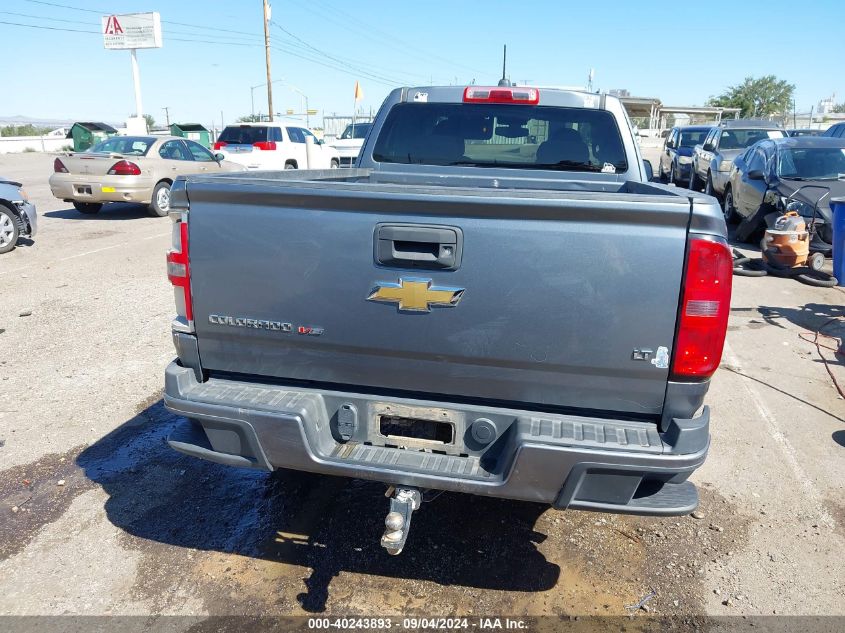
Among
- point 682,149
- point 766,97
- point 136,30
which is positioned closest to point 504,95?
point 682,149

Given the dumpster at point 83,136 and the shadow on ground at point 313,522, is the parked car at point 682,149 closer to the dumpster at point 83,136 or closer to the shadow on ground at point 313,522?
the shadow on ground at point 313,522

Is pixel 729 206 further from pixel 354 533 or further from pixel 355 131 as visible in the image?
pixel 355 131

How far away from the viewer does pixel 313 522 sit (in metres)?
3.47

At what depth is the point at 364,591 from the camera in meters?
2.97

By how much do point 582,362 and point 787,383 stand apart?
4.01m

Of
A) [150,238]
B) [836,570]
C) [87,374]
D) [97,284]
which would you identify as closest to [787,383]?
[836,570]

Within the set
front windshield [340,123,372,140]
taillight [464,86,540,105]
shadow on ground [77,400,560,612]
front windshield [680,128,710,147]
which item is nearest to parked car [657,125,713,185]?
front windshield [680,128,710,147]

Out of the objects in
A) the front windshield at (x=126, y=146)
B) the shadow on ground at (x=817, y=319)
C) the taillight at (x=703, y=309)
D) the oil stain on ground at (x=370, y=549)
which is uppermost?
the front windshield at (x=126, y=146)

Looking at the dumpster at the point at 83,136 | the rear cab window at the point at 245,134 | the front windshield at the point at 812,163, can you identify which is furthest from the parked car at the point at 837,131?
the dumpster at the point at 83,136

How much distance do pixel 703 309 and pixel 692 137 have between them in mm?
19610

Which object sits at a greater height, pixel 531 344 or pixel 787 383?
pixel 531 344

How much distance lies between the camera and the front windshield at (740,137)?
15982 mm

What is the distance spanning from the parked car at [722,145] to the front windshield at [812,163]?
3.59 m

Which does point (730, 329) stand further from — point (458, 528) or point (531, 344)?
point (531, 344)
